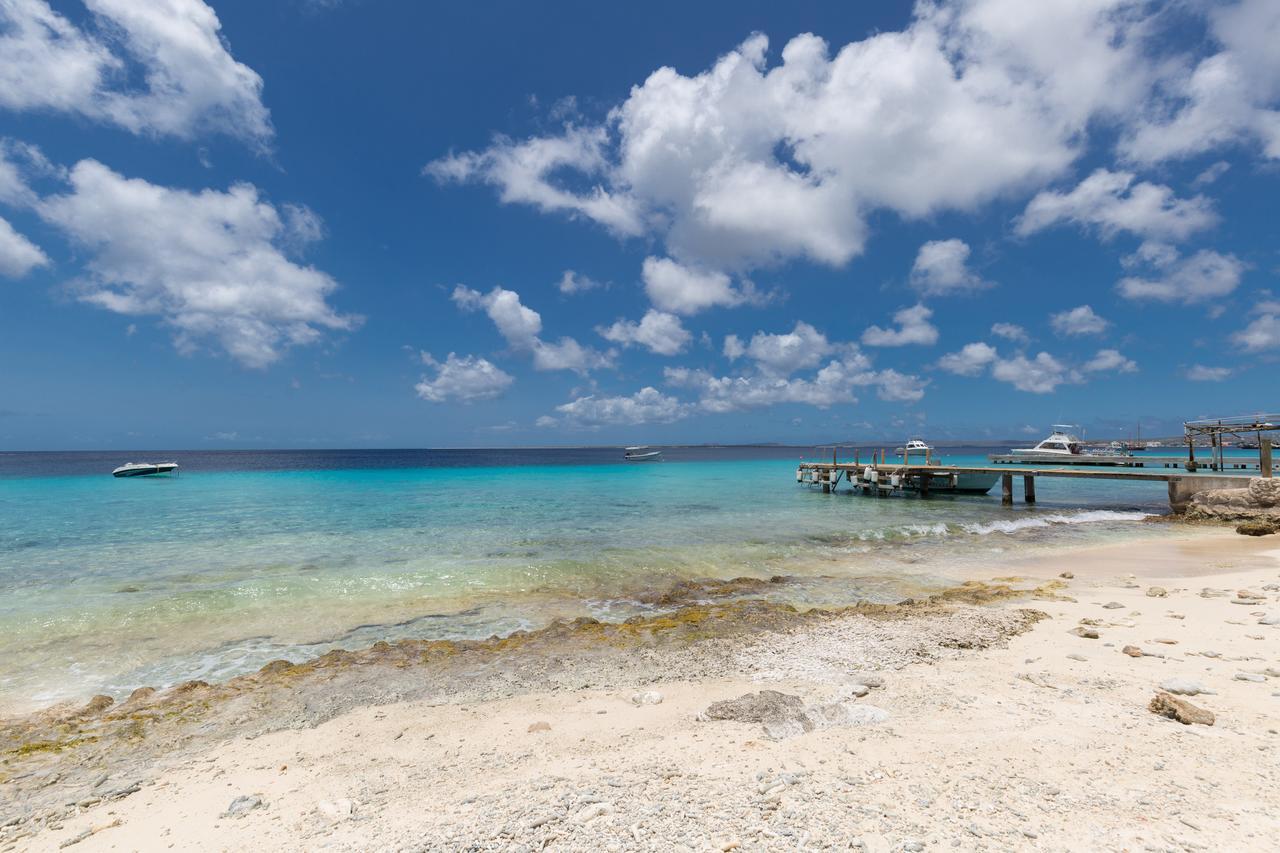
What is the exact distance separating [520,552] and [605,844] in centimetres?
1571

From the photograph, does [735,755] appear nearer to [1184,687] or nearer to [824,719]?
[824,719]

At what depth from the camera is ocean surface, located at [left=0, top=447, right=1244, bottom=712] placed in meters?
10.6

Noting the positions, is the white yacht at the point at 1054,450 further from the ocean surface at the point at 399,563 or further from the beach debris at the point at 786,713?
the beach debris at the point at 786,713

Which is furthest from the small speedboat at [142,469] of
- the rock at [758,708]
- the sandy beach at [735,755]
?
the rock at [758,708]

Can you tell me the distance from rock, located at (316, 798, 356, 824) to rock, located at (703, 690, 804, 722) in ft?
11.5

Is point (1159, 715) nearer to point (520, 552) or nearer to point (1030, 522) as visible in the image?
point (520, 552)

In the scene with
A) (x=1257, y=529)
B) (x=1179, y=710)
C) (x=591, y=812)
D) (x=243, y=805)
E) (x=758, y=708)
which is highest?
(x=1179, y=710)

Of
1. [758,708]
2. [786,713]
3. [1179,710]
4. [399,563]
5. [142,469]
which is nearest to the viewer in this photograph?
[1179,710]

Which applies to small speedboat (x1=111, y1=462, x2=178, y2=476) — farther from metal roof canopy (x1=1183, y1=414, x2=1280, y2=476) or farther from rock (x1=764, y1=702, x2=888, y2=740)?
metal roof canopy (x1=1183, y1=414, x2=1280, y2=476)

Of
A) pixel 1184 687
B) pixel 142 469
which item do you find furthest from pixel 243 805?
pixel 142 469

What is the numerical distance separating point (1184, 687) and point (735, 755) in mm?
5306

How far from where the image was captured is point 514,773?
515 cm

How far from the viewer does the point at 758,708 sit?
20.1 feet

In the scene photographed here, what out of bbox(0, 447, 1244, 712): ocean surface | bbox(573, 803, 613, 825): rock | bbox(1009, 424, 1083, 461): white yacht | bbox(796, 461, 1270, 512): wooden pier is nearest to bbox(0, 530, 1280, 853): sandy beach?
bbox(573, 803, 613, 825): rock
